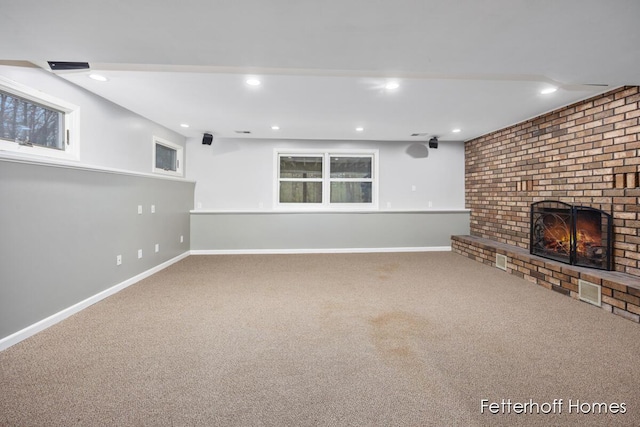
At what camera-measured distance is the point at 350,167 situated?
224 inches

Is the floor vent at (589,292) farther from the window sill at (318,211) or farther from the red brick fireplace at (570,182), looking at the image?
the window sill at (318,211)

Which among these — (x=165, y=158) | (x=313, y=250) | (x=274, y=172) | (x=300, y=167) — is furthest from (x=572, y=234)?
(x=165, y=158)

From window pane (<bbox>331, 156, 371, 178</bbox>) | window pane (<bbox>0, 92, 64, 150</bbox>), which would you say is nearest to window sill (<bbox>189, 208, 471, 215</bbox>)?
window pane (<bbox>331, 156, 371, 178</bbox>)

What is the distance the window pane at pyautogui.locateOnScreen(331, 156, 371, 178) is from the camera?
18.5 feet

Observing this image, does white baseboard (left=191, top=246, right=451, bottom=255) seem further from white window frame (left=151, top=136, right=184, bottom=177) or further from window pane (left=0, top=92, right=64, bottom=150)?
window pane (left=0, top=92, right=64, bottom=150)

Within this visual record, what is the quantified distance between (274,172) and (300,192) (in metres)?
0.66

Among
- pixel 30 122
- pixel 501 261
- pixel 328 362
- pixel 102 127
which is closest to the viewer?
pixel 328 362

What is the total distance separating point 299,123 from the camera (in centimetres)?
426

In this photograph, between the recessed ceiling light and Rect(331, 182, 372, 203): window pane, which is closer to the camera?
the recessed ceiling light

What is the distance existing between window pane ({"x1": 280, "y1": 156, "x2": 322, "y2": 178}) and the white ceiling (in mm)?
2290

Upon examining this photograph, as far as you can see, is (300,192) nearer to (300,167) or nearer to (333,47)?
(300,167)

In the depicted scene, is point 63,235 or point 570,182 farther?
point 570,182

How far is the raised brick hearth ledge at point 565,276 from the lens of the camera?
2.44m

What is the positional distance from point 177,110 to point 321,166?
9.24 ft
